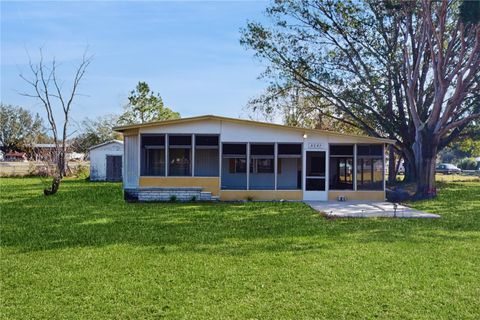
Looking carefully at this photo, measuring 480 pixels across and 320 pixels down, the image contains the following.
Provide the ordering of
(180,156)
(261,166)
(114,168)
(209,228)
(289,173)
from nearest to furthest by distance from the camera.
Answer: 1. (209,228)
2. (180,156)
3. (261,166)
4. (289,173)
5. (114,168)

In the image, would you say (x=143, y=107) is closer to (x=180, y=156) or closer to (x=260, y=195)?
(x=180, y=156)

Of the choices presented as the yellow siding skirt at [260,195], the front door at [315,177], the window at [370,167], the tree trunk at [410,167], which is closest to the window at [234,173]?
the yellow siding skirt at [260,195]

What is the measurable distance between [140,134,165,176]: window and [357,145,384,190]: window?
304 inches

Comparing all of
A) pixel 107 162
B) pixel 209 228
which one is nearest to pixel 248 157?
pixel 209 228

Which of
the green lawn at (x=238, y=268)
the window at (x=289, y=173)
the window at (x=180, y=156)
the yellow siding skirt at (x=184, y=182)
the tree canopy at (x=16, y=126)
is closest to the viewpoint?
the green lawn at (x=238, y=268)

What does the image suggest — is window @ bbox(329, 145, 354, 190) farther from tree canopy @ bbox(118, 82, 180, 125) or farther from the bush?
the bush

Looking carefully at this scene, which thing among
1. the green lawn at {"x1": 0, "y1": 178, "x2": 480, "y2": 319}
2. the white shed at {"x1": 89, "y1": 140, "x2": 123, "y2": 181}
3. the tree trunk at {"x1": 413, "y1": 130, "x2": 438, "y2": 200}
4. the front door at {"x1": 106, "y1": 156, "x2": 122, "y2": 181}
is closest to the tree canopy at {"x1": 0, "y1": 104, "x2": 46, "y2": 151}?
the white shed at {"x1": 89, "y1": 140, "x2": 123, "y2": 181}

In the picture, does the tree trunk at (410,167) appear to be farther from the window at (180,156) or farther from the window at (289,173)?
the window at (180,156)

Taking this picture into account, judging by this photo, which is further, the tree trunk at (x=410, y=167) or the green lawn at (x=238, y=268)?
the tree trunk at (x=410, y=167)

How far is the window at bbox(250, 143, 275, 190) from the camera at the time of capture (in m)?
16.3

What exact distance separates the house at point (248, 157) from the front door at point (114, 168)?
1193 centimetres

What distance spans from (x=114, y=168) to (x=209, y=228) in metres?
20.6

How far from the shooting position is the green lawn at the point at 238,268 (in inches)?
171

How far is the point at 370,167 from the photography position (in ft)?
53.9
